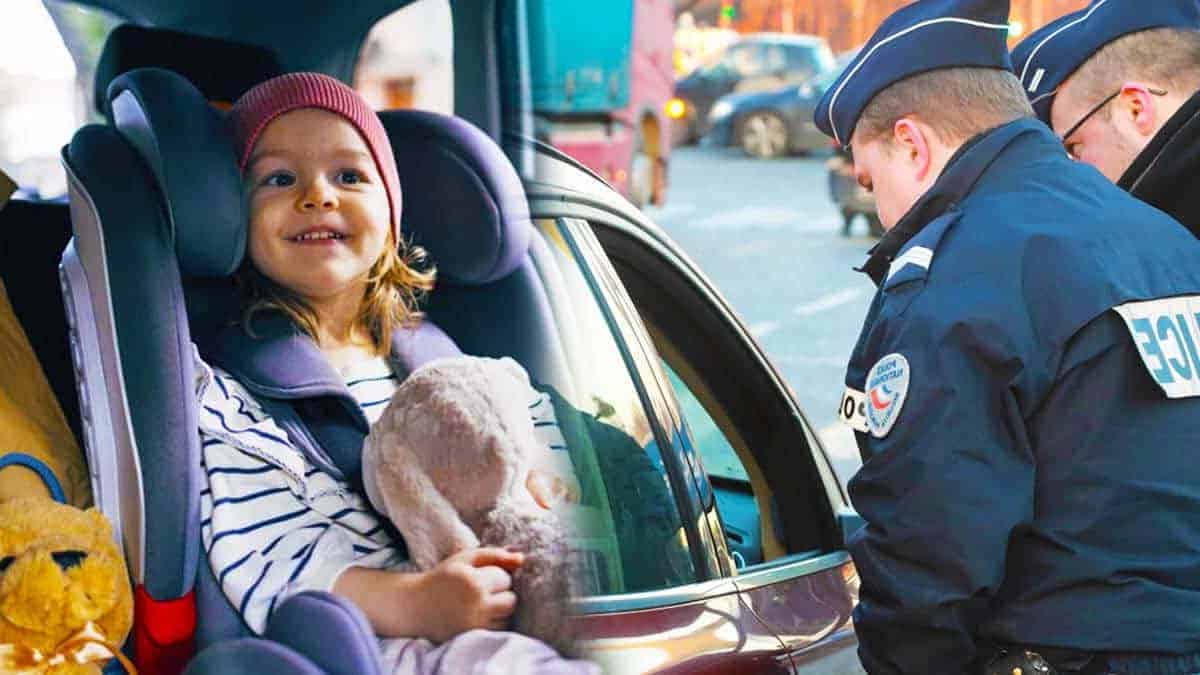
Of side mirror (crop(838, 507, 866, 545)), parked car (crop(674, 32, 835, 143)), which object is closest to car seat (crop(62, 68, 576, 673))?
side mirror (crop(838, 507, 866, 545))

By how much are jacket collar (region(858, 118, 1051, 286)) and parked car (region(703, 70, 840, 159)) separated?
8649 mm

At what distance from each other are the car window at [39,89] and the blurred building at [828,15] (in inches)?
102

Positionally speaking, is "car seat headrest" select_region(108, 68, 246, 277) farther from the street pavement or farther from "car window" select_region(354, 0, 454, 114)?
the street pavement

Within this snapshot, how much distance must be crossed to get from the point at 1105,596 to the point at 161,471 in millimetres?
1067

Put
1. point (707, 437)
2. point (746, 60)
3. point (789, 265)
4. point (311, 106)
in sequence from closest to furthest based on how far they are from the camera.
A: point (311, 106) < point (707, 437) < point (789, 265) < point (746, 60)

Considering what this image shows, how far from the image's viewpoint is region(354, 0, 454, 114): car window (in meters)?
1.41

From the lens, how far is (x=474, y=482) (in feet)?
4.09

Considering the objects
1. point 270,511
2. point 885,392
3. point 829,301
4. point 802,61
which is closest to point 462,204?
point 270,511

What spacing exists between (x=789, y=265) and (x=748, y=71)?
223 inches

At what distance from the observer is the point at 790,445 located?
2090 millimetres

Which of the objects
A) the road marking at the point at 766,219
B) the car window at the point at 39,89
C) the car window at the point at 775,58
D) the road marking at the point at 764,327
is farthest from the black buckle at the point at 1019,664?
the car window at the point at 775,58

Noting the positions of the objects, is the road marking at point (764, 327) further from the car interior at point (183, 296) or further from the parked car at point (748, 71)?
the car interior at point (183, 296)

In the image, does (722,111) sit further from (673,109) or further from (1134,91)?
(673,109)

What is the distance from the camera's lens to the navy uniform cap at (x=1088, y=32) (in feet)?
8.22
